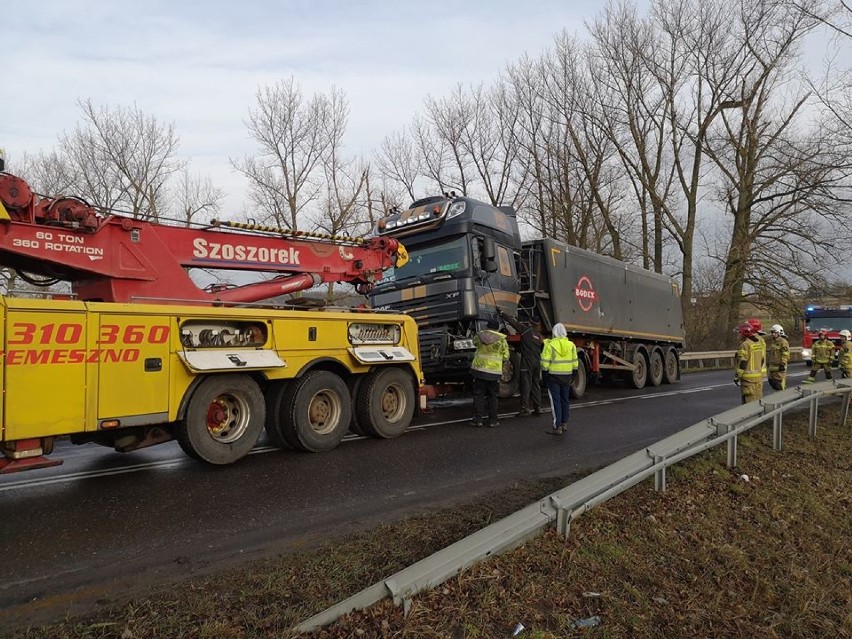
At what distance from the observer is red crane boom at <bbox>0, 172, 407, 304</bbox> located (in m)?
5.30

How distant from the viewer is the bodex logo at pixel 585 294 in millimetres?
12964

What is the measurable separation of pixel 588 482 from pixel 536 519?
23.8 inches

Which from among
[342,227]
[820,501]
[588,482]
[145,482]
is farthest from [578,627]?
[342,227]

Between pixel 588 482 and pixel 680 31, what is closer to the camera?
pixel 588 482

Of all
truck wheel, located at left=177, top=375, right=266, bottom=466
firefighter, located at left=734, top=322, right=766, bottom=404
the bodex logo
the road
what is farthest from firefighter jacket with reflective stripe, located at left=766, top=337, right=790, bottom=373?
truck wheel, located at left=177, top=375, right=266, bottom=466

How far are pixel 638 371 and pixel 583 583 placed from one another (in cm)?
1340

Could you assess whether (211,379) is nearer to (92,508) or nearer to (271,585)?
(92,508)

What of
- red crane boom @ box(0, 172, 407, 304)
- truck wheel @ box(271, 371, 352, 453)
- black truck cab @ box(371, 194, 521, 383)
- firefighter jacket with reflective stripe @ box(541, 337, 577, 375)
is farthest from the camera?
black truck cab @ box(371, 194, 521, 383)

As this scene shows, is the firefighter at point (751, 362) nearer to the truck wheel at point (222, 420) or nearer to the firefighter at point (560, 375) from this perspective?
the firefighter at point (560, 375)

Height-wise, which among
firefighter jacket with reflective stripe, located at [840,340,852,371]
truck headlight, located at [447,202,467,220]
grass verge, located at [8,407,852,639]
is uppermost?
truck headlight, located at [447,202,467,220]

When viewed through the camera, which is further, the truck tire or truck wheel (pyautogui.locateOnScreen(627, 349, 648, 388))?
truck wheel (pyautogui.locateOnScreen(627, 349, 648, 388))

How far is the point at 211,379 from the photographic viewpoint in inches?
227

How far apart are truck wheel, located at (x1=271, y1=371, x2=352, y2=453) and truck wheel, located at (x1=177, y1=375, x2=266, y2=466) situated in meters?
0.39

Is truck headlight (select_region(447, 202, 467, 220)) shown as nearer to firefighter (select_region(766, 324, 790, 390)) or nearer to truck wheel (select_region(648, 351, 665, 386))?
firefighter (select_region(766, 324, 790, 390))
